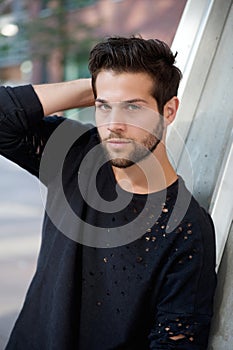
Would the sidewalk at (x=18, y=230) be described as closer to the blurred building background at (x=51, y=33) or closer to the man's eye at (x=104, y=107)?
the blurred building background at (x=51, y=33)

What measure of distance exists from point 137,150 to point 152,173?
0.06 meters

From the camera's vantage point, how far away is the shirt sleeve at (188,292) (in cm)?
84

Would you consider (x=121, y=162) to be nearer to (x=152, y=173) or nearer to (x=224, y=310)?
(x=152, y=173)

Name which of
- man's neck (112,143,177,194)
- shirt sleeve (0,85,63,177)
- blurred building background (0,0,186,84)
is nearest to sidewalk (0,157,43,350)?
blurred building background (0,0,186,84)

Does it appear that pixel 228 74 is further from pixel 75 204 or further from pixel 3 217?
pixel 3 217

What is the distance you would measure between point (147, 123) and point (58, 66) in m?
2.15

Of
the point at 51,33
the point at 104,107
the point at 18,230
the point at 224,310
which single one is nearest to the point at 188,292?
the point at 224,310

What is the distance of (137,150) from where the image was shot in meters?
0.88

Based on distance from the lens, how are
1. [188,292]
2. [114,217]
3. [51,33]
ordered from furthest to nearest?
[51,33]
[114,217]
[188,292]

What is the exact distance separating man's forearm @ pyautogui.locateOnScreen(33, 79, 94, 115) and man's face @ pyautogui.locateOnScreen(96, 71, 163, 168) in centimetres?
15

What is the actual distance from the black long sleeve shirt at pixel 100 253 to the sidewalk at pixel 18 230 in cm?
104

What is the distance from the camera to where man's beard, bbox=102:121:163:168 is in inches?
34.4

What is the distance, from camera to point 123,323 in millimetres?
899

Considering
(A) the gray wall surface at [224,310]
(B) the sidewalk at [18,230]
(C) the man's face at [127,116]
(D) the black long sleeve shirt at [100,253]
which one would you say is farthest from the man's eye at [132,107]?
(B) the sidewalk at [18,230]
